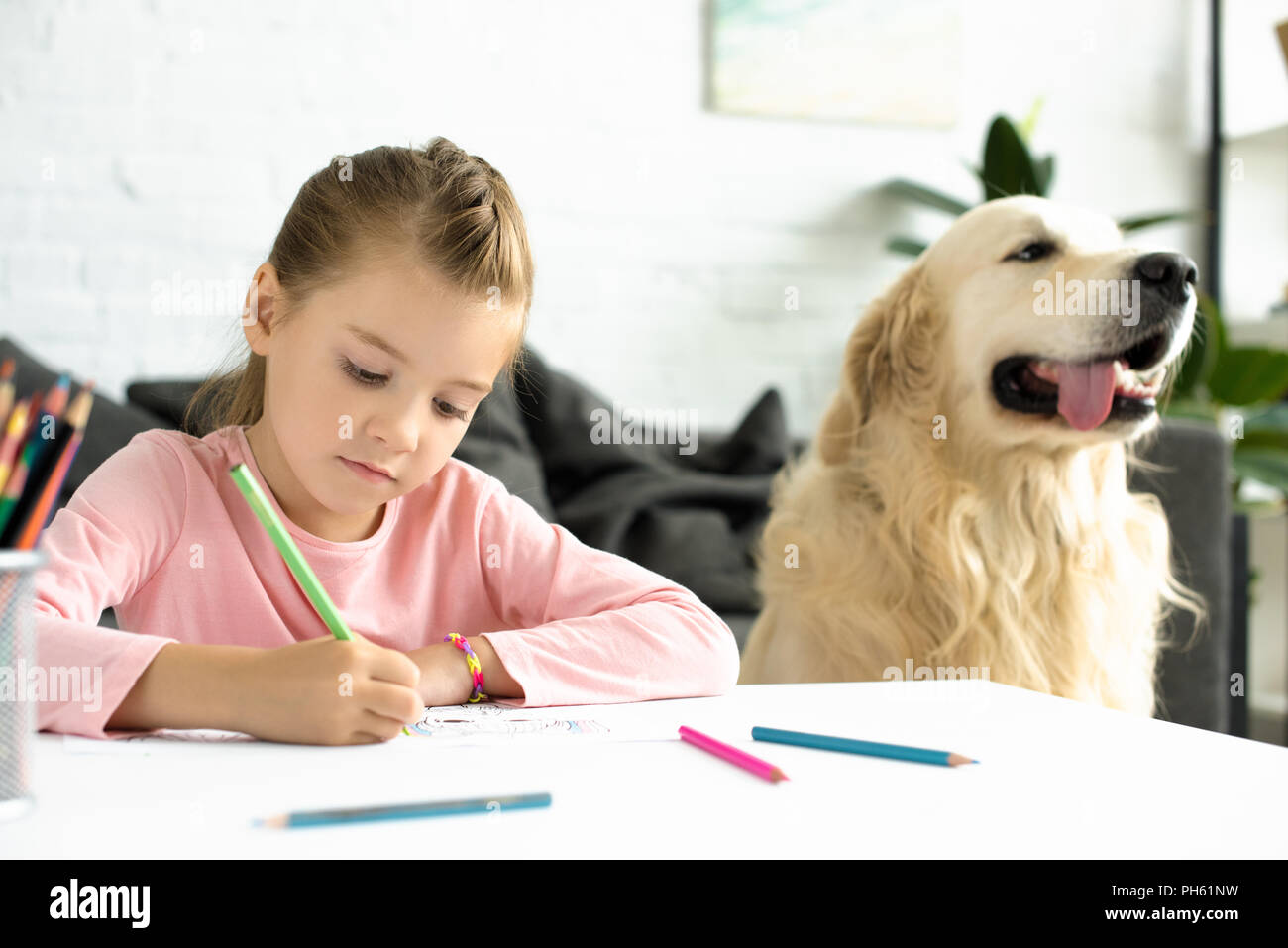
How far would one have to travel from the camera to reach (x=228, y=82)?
8.37 ft

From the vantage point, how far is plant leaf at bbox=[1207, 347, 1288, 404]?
2773mm

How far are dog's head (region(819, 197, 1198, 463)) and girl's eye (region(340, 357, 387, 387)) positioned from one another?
31.9 inches

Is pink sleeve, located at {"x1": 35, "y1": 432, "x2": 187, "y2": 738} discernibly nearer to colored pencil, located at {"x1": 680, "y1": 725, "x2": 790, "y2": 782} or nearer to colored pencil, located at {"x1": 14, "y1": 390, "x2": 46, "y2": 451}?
colored pencil, located at {"x1": 14, "y1": 390, "x2": 46, "y2": 451}

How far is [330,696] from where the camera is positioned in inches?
24.0

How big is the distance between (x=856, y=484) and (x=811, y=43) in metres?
1.90

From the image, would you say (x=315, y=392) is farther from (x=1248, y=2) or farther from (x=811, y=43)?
(x=1248, y=2)

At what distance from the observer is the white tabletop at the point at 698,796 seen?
43cm

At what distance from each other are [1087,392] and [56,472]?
3.99ft

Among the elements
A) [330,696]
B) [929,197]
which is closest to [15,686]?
[330,696]

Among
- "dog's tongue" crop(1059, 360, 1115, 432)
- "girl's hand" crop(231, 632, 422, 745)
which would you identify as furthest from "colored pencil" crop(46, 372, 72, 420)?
"dog's tongue" crop(1059, 360, 1115, 432)

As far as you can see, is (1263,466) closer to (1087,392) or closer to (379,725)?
(1087,392)

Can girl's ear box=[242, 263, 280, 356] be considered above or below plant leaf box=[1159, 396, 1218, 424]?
above

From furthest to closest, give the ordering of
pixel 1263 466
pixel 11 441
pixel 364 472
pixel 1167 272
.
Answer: pixel 1263 466
pixel 1167 272
pixel 364 472
pixel 11 441
